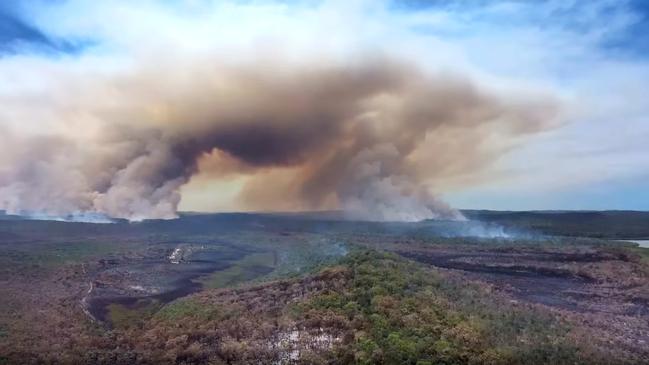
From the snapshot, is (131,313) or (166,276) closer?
(131,313)

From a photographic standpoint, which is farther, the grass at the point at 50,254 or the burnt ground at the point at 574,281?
the grass at the point at 50,254

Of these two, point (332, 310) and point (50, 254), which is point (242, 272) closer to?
point (332, 310)

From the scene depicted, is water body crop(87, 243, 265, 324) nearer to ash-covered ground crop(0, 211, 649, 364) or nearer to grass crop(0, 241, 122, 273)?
ash-covered ground crop(0, 211, 649, 364)

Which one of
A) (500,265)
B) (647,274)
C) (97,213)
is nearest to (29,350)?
(500,265)

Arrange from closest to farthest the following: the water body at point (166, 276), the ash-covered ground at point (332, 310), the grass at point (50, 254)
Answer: the ash-covered ground at point (332, 310), the water body at point (166, 276), the grass at point (50, 254)

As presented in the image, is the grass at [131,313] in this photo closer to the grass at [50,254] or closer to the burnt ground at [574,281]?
the grass at [50,254]

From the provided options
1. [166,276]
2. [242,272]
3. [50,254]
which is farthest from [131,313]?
[50,254]

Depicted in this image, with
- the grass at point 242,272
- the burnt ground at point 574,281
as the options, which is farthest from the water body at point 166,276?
the burnt ground at point 574,281
